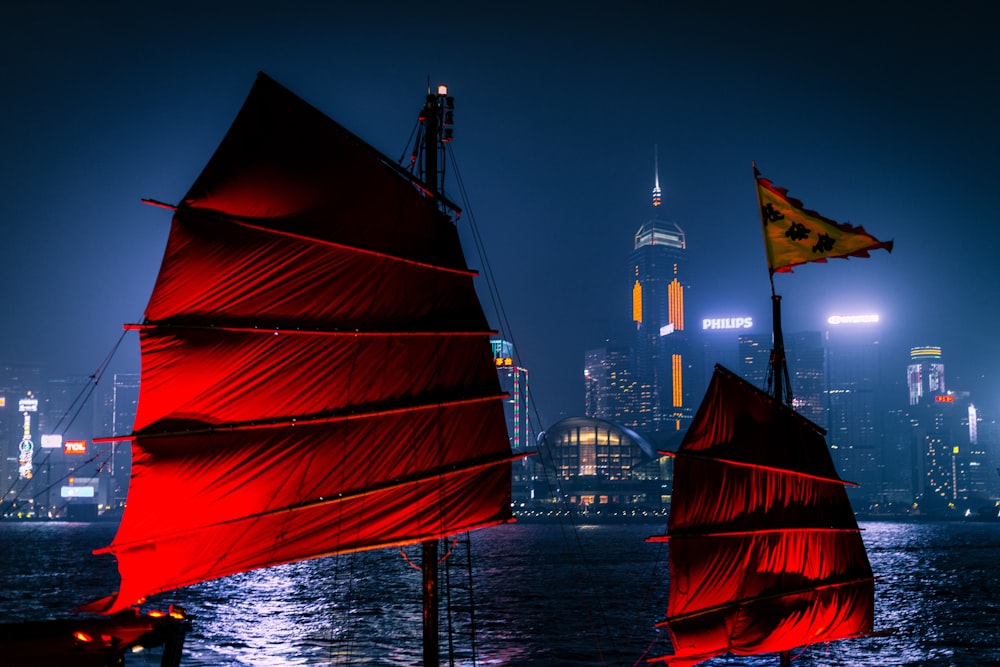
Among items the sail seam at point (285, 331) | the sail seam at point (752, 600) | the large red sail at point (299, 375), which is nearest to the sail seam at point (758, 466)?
the sail seam at point (752, 600)

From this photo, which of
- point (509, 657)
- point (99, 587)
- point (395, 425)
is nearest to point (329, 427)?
point (395, 425)

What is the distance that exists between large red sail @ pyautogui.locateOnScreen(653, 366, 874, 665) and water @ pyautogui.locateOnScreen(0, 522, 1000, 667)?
5614 millimetres

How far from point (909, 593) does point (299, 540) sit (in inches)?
2707

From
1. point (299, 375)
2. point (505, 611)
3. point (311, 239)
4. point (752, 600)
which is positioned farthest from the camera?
point (505, 611)

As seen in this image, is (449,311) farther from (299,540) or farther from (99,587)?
(99,587)

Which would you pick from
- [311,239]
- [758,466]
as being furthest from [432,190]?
[758,466]

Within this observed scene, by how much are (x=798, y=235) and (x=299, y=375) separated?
460 inches

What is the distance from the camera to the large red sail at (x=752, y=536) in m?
22.2

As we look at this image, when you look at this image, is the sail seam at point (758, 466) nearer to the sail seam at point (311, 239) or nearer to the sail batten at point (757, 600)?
the sail batten at point (757, 600)

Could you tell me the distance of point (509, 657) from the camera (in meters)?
44.6

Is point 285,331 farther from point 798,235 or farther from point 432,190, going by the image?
point 798,235

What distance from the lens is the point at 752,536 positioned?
75.0ft

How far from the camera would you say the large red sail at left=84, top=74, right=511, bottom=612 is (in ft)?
65.3

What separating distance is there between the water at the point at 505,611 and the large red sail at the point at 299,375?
2910 millimetres
